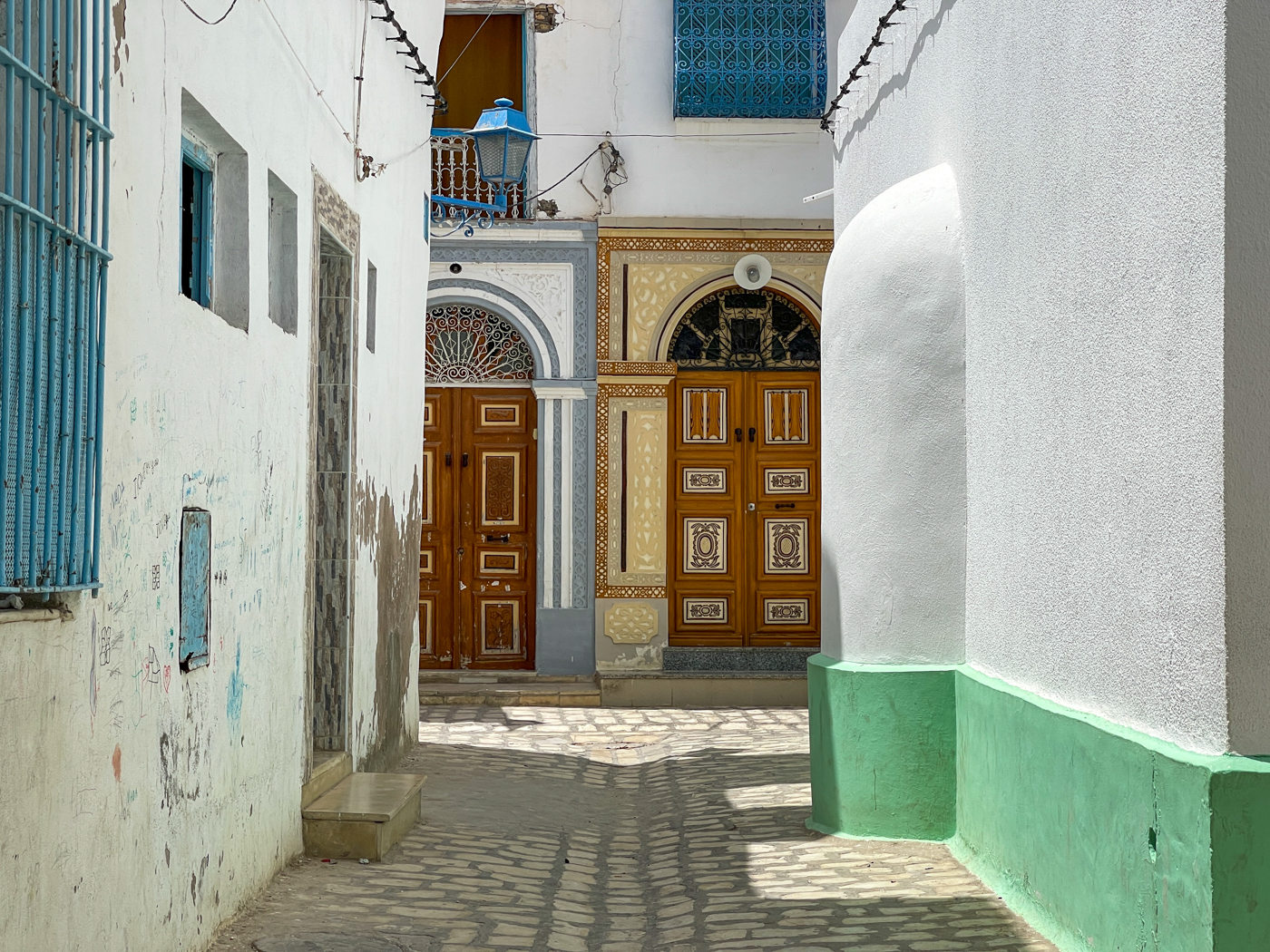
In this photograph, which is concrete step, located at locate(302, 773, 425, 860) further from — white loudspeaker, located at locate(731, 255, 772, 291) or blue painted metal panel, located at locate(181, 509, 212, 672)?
white loudspeaker, located at locate(731, 255, 772, 291)

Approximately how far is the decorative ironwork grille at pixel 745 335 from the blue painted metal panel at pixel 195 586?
841 cm

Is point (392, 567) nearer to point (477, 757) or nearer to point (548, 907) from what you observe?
point (477, 757)

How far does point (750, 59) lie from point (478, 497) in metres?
4.61

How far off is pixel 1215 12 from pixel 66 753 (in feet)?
11.1

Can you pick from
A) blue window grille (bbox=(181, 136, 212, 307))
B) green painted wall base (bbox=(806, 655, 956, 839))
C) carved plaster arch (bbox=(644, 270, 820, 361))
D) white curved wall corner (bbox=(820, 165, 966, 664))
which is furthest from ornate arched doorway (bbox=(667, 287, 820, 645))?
blue window grille (bbox=(181, 136, 212, 307))

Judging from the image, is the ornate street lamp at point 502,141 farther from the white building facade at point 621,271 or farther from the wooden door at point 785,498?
the wooden door at point 785,498

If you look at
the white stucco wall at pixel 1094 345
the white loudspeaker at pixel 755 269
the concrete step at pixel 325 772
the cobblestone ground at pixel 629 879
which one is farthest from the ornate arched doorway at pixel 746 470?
the white stucco wall at pixel 1094 345

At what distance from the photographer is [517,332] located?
1288cm

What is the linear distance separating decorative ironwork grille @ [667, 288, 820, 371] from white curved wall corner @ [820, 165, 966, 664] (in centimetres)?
615

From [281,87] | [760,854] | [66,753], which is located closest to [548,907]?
[760,854]

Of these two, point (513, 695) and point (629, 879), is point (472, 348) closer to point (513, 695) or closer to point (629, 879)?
point (513, 695)

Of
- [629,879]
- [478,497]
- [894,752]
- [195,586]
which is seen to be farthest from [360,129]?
[478,497]

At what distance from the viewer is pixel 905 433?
20.7 ft

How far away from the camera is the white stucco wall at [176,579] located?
340 cm
